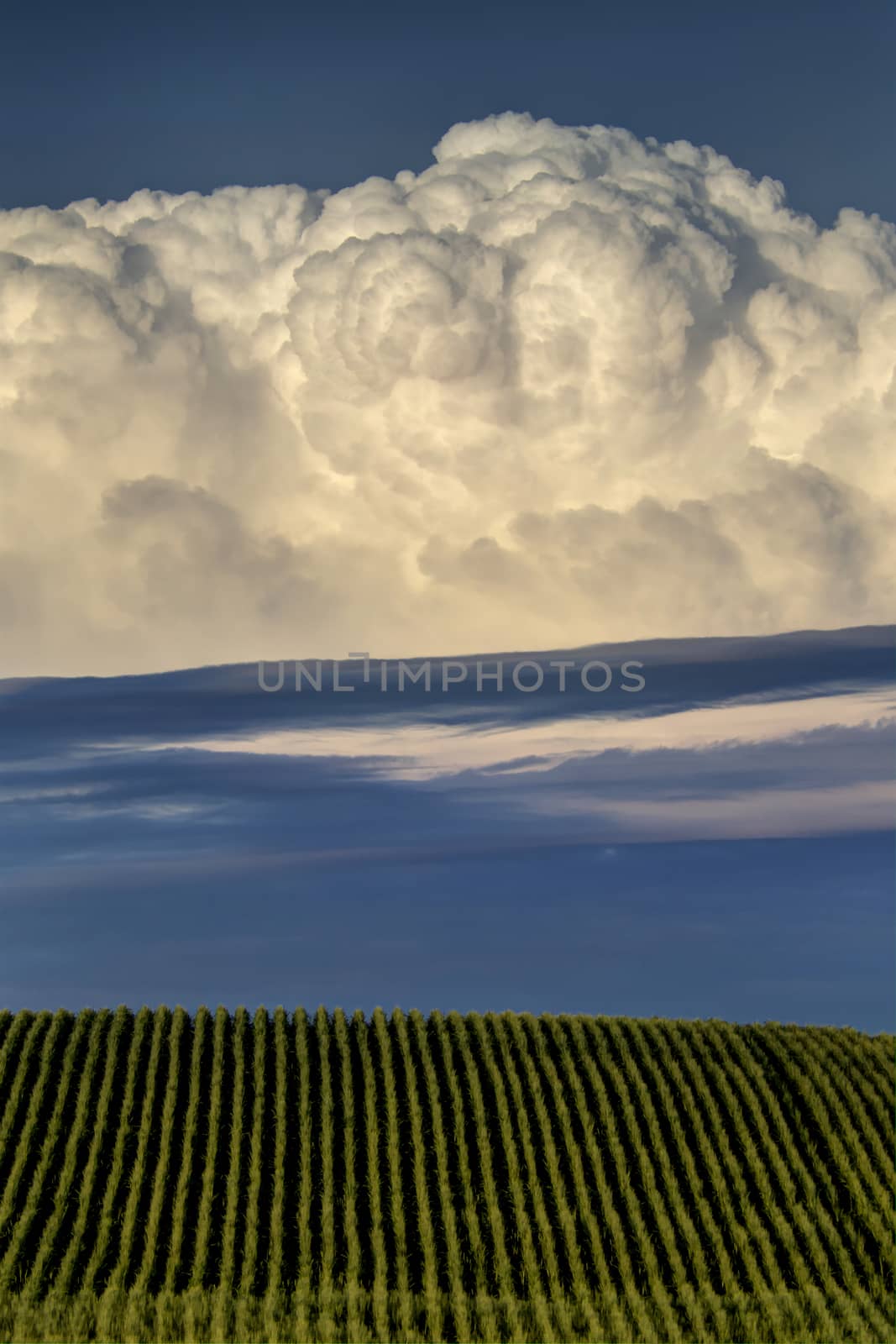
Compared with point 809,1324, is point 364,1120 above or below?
above

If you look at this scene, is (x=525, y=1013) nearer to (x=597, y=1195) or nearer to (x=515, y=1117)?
(x=515, y=1117)

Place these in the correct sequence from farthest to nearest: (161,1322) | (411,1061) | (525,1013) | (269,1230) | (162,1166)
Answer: (525,1013) < (411,1061) < (162,1166) < (269,1230) < (161,1322)

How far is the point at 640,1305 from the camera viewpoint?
15.3 metres

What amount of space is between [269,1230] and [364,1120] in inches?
99.4

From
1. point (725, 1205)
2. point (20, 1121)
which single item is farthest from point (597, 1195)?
point (20, 1121)

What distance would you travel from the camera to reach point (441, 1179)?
57.4 feet

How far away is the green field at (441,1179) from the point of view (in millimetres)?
15148

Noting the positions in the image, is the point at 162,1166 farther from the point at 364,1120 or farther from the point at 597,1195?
the point at 597,1195

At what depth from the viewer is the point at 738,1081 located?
20125 millimetres

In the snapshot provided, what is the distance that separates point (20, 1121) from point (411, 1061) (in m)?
6.04

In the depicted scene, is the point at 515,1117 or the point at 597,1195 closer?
the point at 597,1195

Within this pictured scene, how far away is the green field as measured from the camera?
15.1 m

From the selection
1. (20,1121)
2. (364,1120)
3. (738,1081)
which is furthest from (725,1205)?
(20,1121)

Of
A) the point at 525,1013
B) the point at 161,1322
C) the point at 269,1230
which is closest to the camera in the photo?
the point at 161,1322
